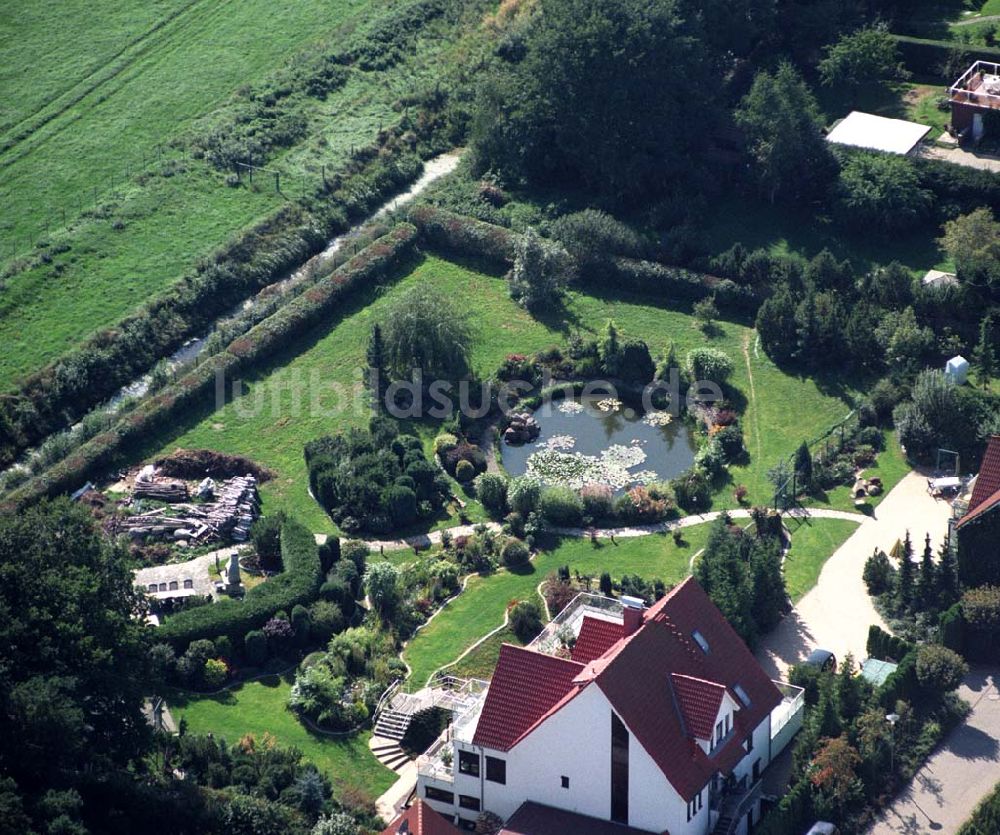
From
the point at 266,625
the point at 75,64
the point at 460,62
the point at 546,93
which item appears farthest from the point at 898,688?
the point at 75,64

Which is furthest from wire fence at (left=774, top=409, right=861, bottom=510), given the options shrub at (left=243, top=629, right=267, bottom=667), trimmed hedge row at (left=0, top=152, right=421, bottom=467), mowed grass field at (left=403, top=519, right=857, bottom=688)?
trimmed hedge row at (left=0, top=152, right=421, bottom=467)

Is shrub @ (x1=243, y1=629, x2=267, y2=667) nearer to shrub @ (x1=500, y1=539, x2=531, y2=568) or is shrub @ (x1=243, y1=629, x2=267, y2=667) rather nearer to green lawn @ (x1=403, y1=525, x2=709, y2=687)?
green lawn @ (x1=403, y1=525, x2=709, y2=687)

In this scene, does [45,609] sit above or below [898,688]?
above

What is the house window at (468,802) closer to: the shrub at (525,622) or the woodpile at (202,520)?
the shrub at (525,622)

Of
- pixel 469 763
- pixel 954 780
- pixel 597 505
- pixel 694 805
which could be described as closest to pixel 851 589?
pixel 597 505

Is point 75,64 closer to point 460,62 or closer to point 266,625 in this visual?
point 460,62

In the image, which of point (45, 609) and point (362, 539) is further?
point (362, 539)
